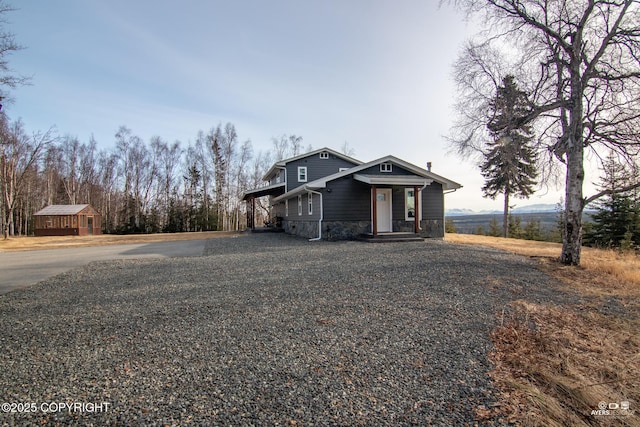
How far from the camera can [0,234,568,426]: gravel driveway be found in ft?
7.27

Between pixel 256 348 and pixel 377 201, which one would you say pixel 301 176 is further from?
pixel 256 348

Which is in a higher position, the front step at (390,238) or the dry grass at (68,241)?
the front step at (390,238)

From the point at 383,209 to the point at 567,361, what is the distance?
12.1 metres

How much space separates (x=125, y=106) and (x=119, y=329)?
752 inches

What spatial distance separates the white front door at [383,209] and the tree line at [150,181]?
74.0 ft

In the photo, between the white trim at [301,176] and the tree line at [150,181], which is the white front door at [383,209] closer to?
the white trim at [301,176]

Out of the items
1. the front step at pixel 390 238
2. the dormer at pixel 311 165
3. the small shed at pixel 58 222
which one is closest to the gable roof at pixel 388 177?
the front step at pixel 390 238

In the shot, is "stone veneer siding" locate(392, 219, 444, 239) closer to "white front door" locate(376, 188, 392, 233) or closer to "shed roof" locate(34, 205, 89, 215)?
"white front door" locate(376, 188, 392, 233)

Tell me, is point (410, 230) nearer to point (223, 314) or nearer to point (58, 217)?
point (223, 314)

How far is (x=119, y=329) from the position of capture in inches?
148

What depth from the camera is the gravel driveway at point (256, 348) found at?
7.27ft

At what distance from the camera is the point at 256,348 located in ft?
10.5

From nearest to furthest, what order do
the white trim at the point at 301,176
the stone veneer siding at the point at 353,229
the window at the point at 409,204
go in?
the stone veneer siding at the point at 353,229 → the window at the point at 409,204 → the white trim at the point at 301,176

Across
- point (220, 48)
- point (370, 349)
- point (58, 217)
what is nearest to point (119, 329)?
point (370, 349)
